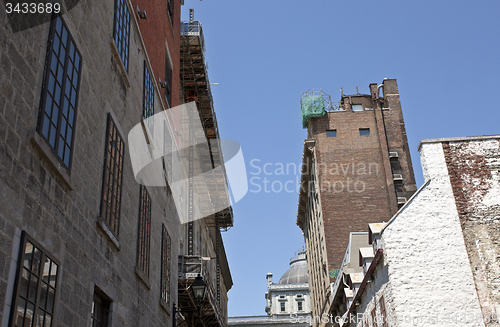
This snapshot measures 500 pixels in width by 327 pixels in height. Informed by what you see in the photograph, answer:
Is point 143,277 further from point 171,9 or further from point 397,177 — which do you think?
point 397,177

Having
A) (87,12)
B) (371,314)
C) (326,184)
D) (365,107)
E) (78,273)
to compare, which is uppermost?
(365,107)

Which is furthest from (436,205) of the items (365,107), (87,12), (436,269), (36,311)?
(365,107)

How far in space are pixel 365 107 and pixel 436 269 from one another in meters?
36.3

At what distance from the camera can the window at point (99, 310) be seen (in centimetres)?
938

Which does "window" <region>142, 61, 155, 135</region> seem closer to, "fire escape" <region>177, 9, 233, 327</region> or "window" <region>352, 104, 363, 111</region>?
"fire escape" <region>177, 9, 233, 327</region>

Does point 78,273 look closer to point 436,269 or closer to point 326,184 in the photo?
point 436,269

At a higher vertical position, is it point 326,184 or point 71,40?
point 326,184

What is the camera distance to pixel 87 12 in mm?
9719

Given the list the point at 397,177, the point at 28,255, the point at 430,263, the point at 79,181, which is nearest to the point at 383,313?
the point at 430,263

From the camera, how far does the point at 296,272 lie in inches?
4370

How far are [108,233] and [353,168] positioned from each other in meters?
40.6

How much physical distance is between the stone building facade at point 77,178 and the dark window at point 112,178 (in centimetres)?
2

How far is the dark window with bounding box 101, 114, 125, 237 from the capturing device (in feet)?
32.4

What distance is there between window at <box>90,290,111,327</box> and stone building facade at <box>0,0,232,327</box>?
19mm
